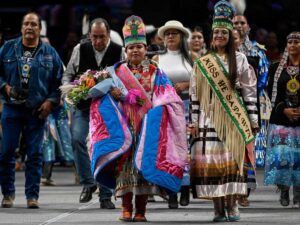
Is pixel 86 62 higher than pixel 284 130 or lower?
higher

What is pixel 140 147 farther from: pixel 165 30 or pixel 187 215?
pixel 165 30

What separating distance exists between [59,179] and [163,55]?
613cm

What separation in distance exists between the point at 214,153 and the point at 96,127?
3.94 feet

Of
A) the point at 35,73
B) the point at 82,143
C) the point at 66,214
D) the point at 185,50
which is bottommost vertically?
the point at 66,214

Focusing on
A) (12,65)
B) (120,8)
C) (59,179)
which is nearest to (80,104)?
(12,65)

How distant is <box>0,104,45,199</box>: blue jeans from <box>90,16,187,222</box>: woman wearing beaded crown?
68.1 inches

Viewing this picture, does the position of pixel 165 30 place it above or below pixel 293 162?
above

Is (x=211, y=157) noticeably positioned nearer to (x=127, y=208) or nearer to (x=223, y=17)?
(x=127, y=208)

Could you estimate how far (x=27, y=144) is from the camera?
1623 cm

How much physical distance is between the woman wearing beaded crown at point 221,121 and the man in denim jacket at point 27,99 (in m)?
2.34

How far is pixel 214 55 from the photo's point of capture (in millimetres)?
14391

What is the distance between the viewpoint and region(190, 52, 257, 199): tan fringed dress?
14.1 m

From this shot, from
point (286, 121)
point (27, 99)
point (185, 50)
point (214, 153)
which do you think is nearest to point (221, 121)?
point (214, 153)

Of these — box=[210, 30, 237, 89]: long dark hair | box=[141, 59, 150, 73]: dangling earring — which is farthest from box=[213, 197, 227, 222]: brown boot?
box=[141, 59, 150, 73]: dangling earring
